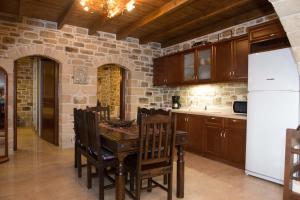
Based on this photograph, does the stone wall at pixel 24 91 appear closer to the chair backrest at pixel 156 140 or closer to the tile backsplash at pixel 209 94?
the tile backsplash at pixel 209 94

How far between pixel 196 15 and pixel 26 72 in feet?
22.7

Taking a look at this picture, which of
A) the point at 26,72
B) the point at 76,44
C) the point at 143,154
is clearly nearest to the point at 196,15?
the point at 76,44

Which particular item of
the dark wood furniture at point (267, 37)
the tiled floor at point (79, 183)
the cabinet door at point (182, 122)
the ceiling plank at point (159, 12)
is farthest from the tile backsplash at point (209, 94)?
the ceiling plank at point (159, 12)

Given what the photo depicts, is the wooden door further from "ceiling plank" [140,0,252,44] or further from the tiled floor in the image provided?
"ceiling plank" [140,0,252,44]

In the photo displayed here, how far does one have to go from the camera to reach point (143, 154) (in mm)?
2266

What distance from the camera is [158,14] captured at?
375 cm

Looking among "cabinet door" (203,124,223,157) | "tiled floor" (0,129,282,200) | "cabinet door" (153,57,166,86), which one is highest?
"cabinet door" (153,57,166,86)

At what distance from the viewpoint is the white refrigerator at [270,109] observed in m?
2.79

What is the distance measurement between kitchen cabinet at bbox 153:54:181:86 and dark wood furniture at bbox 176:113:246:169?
107 centimetres

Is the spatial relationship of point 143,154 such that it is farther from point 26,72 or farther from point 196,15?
point 26,72

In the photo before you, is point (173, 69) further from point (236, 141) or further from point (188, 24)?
point (236, 141)

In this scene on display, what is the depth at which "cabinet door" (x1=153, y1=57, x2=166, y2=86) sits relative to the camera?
566 centimetres

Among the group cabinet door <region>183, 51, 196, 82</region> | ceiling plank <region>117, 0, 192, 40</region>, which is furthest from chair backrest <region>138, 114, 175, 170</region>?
cabinet door <region>183, 51, 196, 82</region>

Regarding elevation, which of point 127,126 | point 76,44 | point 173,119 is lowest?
point 127,126
